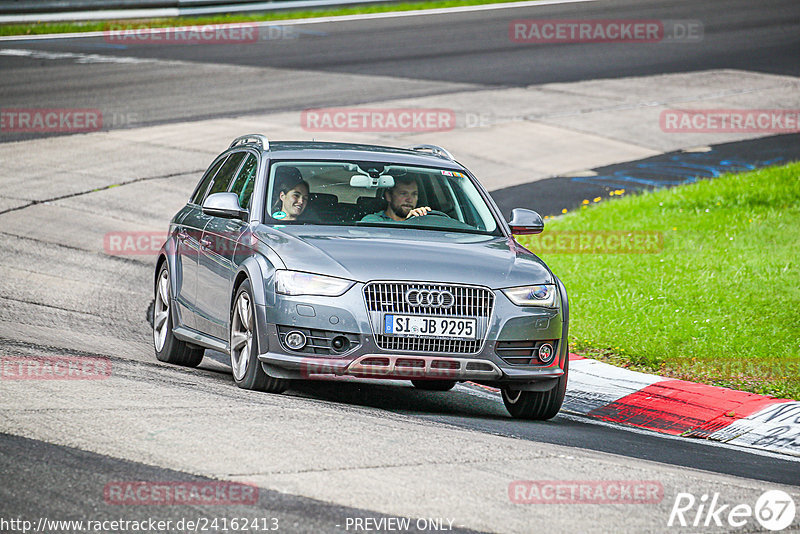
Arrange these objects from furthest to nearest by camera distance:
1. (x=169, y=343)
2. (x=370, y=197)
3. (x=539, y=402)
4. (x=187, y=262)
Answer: (x=169, y=343) < (x=187, y=262) < (x=370, y=197) < (x=539, y=402)

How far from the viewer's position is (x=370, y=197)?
9.03 meters

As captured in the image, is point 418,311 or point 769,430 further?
point 769,430

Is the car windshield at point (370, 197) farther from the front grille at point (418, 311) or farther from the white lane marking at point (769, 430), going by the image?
the white lane marking at point (769, 430)

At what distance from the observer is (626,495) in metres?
5.96

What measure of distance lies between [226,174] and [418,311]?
2.93 metres

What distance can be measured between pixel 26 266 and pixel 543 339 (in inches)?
287

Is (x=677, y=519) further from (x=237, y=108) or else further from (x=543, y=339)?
(x=237, y=108)

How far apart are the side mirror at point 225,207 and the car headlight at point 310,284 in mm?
1049

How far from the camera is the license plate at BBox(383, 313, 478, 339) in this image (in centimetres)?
766

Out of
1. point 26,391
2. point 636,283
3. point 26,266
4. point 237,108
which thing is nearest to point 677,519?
point 26,391

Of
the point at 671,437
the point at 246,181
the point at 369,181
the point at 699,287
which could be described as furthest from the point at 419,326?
the point at 699,287

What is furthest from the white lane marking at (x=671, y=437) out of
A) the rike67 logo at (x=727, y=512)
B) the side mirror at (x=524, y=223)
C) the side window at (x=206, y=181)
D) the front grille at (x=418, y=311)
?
the side window at (x=206, y=181)

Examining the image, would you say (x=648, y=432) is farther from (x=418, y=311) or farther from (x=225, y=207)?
(x=225, y=207)

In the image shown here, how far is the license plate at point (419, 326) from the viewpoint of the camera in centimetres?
766
